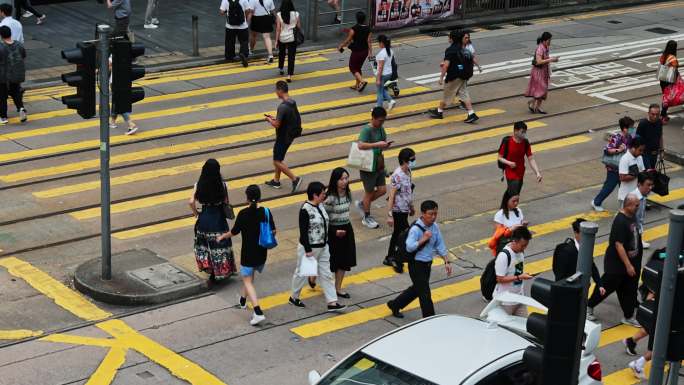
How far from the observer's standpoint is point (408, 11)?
28203mm

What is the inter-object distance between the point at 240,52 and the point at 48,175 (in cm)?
766

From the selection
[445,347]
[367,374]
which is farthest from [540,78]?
[367,374]

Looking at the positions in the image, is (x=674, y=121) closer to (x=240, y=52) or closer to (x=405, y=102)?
(x=405, y=102)

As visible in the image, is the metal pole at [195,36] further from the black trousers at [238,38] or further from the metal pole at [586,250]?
the metal pole at [586,250]

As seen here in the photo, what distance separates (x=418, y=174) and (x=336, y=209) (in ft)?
17.5

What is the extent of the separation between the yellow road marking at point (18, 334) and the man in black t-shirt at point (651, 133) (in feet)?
29.6

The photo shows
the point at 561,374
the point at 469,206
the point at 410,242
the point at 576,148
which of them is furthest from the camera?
the point at 576,148

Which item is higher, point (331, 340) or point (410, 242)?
point (410, 242)

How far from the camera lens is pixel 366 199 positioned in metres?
16.2

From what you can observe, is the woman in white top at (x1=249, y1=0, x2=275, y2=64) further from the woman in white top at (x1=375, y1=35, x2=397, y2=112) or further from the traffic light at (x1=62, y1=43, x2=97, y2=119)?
the traffic light at (x1=62, y1=43, x2=97, y2=119)

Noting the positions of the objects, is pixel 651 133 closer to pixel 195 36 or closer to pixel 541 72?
pixel 541 72

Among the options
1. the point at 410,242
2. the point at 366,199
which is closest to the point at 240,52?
the point at 366,199

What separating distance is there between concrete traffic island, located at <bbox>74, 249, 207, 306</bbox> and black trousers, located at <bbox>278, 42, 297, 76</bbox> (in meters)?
9.56

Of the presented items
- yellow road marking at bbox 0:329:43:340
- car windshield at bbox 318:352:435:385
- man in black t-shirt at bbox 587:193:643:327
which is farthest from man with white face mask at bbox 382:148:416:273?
car windshield at bbox 318:352:435:385
